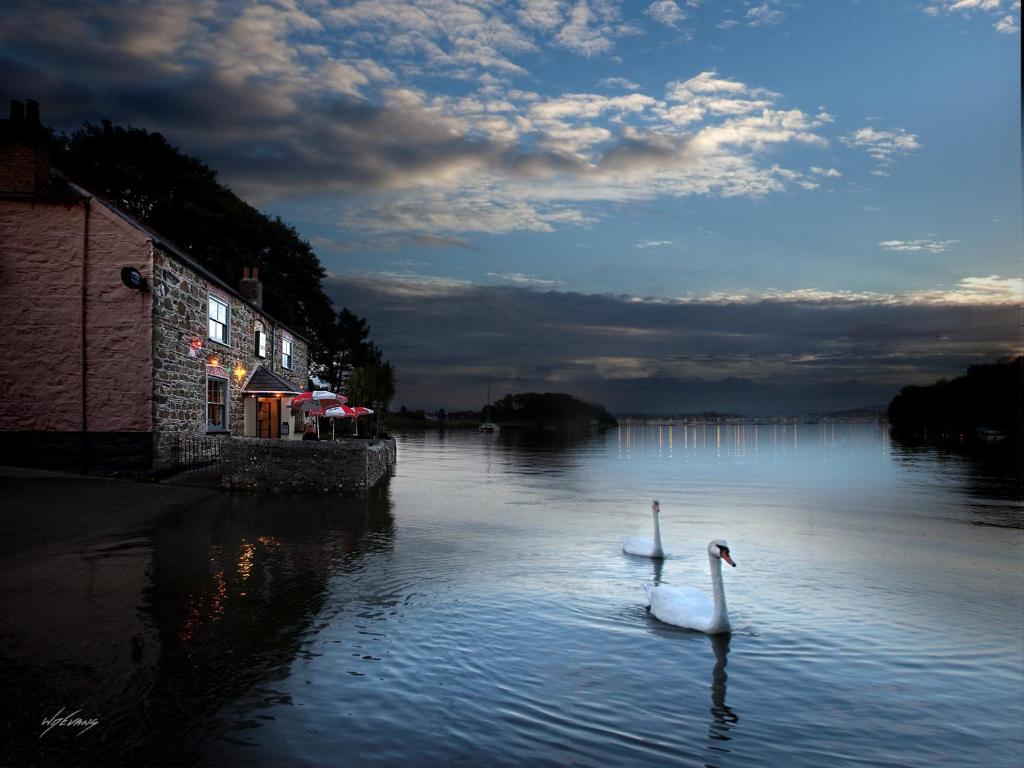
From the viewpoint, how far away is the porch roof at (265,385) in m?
33.1

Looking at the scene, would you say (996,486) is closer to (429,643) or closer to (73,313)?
(429,643)

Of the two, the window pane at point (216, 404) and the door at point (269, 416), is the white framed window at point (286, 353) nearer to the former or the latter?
the door at point (269, 416)

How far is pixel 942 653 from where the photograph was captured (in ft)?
29.1

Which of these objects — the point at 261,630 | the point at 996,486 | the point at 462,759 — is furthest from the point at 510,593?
the point at 996,486

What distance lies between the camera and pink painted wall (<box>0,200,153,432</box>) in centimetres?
2177

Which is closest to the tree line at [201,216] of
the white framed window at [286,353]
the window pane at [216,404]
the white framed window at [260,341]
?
the white framed window at [286,353]

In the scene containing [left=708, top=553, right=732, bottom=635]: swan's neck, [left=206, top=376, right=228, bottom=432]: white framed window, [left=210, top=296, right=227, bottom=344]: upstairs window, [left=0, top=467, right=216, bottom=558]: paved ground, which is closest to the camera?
[left=708, top=553, right=732, bottom=635]: swan's neck

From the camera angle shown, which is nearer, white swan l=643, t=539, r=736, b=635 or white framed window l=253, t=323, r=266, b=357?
white swan l=643, t=539, r=736, b=635

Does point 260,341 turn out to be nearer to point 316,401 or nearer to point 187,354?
point 316,401

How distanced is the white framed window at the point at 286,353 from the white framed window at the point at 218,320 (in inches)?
444

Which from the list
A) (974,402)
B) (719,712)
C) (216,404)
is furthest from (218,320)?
(974,402)

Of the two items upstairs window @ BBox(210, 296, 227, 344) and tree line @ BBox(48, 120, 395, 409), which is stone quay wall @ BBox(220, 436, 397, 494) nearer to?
upstairs window @ BBox(210, 296, 227, 344)

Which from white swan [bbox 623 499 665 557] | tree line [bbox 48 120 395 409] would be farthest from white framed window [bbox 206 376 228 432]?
white swan [bbox 623 499 665 557]

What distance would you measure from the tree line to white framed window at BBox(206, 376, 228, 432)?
15.5m
